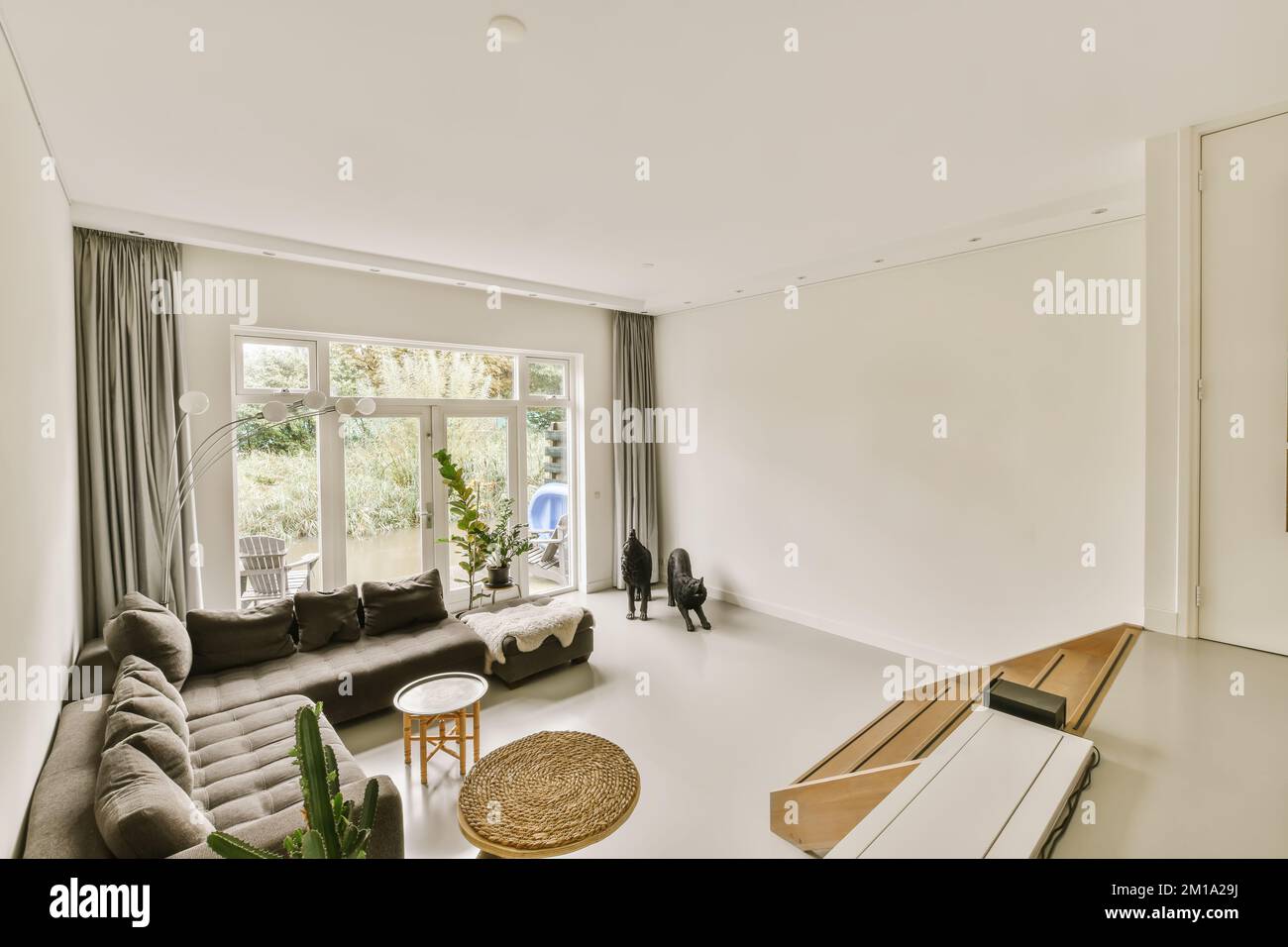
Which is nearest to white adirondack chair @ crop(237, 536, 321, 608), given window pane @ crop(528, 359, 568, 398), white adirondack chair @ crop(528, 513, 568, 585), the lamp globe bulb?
the lamp globe bulb

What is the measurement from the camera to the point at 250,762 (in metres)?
2.53

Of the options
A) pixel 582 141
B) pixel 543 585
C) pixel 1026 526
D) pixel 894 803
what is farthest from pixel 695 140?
pixel 543 585

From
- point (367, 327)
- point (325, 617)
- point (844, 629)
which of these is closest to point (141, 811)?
point (325, 617)

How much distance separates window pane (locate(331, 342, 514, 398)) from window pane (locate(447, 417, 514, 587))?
10.8 inches

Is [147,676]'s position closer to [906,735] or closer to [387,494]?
[387,494]

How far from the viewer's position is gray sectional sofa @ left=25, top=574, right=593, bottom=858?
1861 mm

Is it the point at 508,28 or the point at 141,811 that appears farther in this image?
the point at 508,28

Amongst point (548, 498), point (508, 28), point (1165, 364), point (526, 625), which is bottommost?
point (526, 625)

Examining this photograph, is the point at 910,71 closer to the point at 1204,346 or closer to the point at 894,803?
the point at 1204,346

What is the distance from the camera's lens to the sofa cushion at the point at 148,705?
230 cm

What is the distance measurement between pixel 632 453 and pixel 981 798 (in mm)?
5062

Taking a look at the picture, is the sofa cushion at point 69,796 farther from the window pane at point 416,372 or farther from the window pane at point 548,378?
the window pane at point 548,378

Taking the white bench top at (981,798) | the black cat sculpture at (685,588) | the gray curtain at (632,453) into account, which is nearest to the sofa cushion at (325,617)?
the black cat sculpture at (685,588)

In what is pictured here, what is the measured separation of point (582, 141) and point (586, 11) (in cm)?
81
